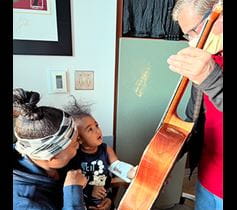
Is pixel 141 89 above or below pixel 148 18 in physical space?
below

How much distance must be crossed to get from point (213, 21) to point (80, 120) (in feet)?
1.83

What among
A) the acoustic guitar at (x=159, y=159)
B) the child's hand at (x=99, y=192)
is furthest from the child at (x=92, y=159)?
the acoustic guitar at (x=159, y=159)

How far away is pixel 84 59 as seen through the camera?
115cm

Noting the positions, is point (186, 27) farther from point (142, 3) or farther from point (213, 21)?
point (142, 3)

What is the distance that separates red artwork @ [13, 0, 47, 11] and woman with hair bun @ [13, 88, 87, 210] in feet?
1.46

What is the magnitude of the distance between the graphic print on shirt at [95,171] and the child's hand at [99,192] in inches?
0.6

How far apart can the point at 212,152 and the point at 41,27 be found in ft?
2.74

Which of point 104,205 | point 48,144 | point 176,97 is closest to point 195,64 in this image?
point 176,97

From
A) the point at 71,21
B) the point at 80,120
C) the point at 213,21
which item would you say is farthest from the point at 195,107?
the point at 71,21

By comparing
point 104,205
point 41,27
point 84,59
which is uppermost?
point 41,27

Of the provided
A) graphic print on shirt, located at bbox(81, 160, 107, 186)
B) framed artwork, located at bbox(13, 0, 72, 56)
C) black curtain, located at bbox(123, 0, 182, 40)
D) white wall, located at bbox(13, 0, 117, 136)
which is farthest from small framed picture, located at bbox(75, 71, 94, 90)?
graphic print on shirt, located at bbox(81, 160, 107, 186)

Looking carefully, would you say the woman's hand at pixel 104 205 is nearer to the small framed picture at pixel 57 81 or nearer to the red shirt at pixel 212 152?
the red shirt at pixel 212 152

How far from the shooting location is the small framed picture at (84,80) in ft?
3.79

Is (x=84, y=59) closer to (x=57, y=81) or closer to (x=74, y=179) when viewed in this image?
(x=57, y=81)
